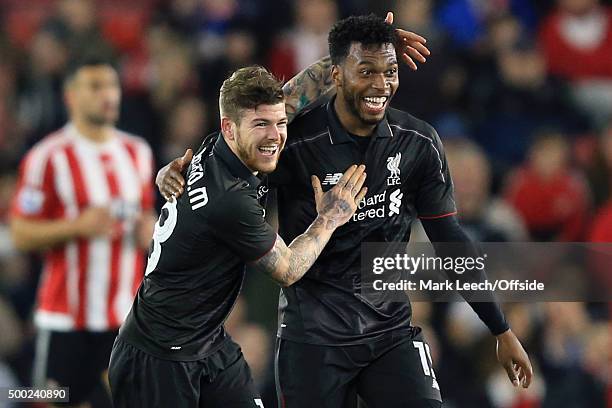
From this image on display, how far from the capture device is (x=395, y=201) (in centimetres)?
545

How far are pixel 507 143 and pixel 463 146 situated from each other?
36.7 inches

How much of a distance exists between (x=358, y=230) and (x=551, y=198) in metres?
4.68

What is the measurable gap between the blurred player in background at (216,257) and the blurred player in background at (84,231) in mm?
1701

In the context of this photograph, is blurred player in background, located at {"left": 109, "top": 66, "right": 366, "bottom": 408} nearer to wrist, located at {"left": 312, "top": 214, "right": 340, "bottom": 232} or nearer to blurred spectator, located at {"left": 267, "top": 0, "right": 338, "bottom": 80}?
wrist, located at {"left": 312, "top": 214, "right": 340, "bottom": 232}

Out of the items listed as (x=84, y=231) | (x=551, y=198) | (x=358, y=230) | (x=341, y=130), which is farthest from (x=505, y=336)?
(x=551, y=198)

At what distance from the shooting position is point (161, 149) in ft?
32.6

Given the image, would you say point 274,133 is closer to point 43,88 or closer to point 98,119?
point 98,119

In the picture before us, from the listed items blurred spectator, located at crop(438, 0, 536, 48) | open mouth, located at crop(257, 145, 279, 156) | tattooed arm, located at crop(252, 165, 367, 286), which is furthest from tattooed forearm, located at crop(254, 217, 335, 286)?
blurred spectator, located at crop(438, 0, 536, 48)

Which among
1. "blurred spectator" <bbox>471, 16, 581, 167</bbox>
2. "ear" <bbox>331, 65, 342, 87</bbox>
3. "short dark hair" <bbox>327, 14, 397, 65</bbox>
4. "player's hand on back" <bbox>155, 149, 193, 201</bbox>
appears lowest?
"player's hand on back" <bbox>155, 149, 193, 201</bbox>

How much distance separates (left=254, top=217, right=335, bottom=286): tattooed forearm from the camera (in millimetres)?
5086

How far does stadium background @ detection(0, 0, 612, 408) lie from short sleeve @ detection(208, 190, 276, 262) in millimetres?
3496

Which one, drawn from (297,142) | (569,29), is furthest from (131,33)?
(297,142)

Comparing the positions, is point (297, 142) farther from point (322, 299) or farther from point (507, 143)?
point (507, 143)

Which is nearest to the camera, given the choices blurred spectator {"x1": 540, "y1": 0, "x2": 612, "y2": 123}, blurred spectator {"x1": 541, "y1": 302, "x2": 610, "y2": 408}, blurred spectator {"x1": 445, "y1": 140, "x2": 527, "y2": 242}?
blurred spectator {"x1": 541, "y1": 302, "x2": 610, "y2": 408}
